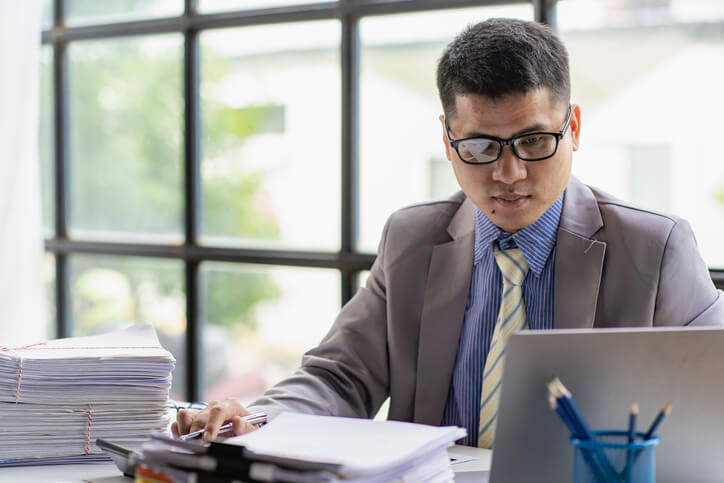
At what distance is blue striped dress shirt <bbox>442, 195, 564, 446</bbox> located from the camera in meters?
1.58

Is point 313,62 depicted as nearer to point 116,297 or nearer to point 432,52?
point 432,52

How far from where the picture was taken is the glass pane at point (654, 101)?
1.99m

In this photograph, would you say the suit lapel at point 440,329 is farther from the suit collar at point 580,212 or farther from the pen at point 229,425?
the pen at point 229,425

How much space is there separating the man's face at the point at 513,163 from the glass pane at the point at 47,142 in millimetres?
2166

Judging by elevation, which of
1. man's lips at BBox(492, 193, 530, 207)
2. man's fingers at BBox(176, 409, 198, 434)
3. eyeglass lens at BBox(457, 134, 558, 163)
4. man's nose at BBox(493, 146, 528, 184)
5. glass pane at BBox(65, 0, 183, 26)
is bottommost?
man's fingers at BBox(176, 409, 198, 434)

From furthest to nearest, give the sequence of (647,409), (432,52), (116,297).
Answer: (116,297) < (432,52) < (647,409)

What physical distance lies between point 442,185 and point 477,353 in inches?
34.8

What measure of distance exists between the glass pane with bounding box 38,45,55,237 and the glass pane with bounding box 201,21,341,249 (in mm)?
785

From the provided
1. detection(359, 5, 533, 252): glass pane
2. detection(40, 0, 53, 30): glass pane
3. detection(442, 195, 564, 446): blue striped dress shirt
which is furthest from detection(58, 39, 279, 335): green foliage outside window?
detection(442, 195, 564, 446): blue striped dress shirt

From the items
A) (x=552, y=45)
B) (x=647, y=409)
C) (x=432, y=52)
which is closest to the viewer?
(x=647, y=409)

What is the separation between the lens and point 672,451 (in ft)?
3.36

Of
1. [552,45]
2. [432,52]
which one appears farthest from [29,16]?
[552,45]

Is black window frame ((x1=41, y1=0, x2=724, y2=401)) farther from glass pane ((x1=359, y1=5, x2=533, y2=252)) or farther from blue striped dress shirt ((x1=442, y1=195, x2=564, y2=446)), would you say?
blue striped dress shirt ((x1=442, y1=195, x2=564, y2=446))

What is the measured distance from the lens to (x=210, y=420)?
4.16ft
